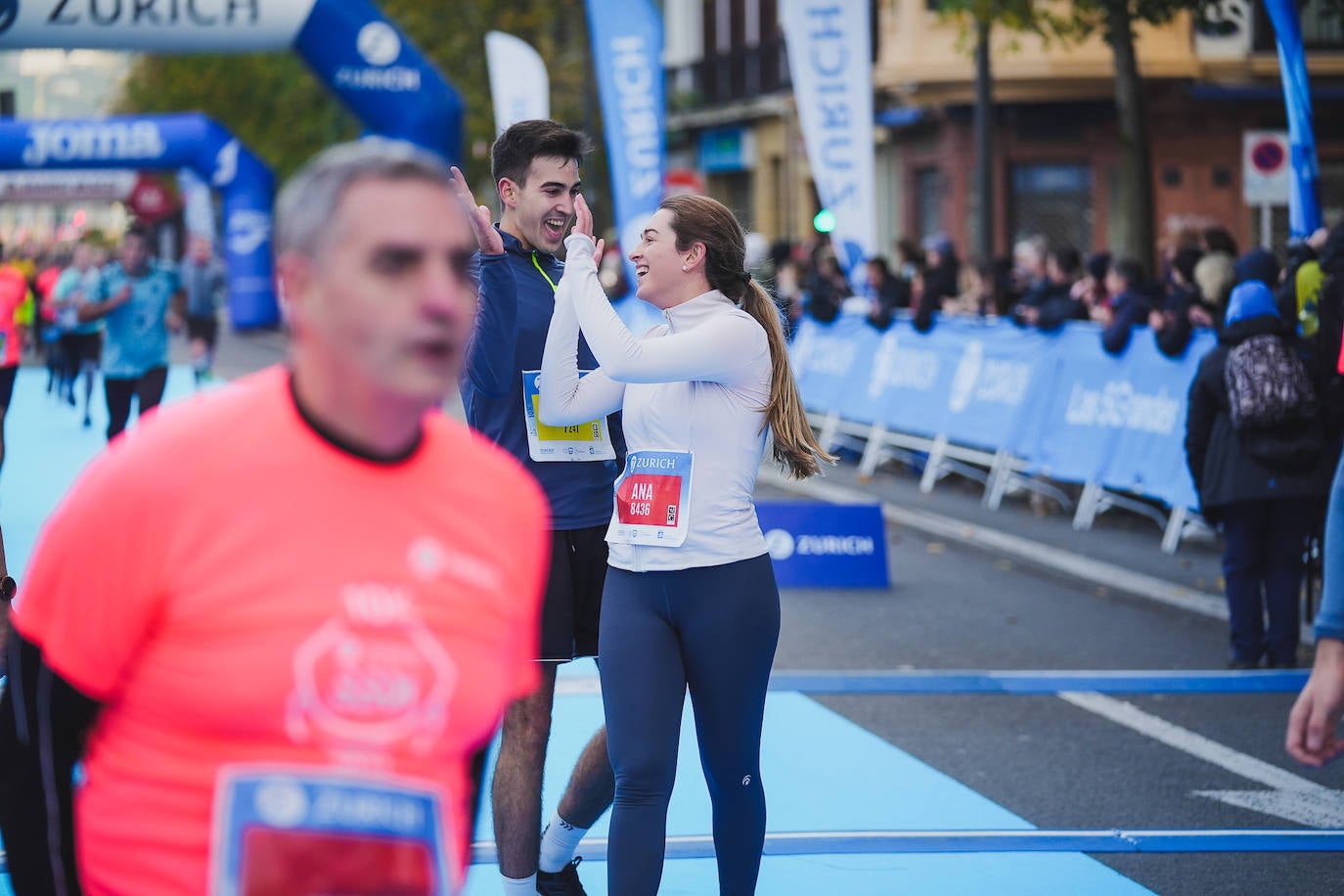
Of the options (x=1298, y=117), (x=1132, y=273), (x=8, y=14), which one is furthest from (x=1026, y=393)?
(x=8, y=14)

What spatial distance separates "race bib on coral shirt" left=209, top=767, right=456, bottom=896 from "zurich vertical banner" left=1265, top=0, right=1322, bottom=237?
9.28 metres

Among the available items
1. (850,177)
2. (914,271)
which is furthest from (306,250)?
(914,271)

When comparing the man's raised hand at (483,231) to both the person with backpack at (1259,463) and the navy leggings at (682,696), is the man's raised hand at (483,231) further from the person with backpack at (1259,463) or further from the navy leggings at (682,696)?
the person with backpack at (1259,463)

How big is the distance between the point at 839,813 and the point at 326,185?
4493 mm

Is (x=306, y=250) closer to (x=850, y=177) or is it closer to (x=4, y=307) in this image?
(x=4, y=307)

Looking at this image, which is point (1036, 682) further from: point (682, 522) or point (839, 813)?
point (682, 522)

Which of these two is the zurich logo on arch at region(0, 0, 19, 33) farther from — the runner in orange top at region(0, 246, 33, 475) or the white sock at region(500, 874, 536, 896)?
the white sock at region(500, 874, 536, 896)

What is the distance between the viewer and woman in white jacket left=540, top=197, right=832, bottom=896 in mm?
4238

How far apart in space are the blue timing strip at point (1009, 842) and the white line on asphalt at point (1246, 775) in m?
0.33

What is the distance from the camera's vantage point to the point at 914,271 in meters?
18.9

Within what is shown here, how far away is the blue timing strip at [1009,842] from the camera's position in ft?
19.0

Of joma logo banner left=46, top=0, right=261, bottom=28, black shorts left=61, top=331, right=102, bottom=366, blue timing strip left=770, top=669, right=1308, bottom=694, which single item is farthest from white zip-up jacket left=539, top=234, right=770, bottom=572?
black shorts left=61, top=331, right=102, bottom=366

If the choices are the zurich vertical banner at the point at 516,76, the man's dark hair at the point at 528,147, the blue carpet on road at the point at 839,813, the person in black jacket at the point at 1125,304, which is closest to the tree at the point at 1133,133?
the person in black jacket at the point at 1125,304

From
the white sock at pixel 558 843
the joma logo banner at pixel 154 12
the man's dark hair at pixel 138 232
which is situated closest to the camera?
the white sock at pixel 558 843
